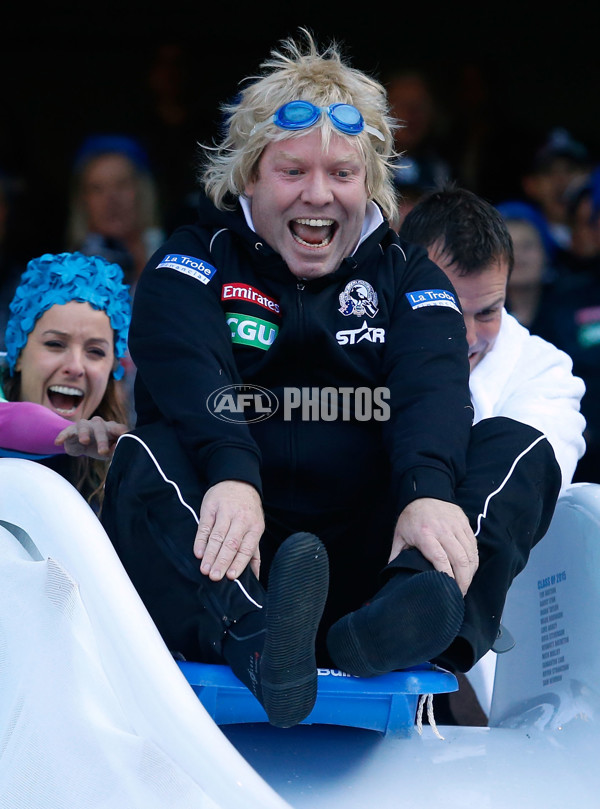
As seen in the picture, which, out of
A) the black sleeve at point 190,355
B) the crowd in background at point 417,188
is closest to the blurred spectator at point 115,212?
the crowd in background at point 417,188

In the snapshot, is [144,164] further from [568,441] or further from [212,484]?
[212,484]

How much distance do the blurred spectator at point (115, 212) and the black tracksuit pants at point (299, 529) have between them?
1927mm

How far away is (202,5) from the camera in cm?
488

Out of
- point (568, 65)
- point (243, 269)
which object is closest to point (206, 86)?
point (568, 65)

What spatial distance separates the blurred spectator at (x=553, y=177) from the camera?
4.32m

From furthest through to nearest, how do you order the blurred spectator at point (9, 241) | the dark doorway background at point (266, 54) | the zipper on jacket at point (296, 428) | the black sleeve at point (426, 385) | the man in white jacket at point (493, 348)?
the dark doorway background at point (266, 54) < the blurred spectator at point (9, 241) < the man in white jacket at point (493, 348) < the zipper on jacket at point (296, 428) < the black sleeve at point (426, 385)

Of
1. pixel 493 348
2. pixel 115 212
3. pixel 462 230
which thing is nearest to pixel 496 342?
pixel 493 348

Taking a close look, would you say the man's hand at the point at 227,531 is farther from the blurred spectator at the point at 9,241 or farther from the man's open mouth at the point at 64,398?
the blurred spectator at the point at 9,241

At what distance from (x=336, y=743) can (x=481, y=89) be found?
134 inches

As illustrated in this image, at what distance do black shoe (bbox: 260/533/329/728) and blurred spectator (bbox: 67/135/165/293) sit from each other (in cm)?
231

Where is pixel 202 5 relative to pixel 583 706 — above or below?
above

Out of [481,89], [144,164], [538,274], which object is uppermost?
[481,89]

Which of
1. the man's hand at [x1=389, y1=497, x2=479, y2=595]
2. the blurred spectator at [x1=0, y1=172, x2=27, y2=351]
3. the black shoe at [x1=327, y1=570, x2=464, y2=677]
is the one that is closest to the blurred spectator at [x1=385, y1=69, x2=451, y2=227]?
the blurred spectator at [x1=0, y1=172, x2=27, y2=351]

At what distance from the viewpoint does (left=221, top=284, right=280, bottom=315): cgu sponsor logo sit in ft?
6.06
